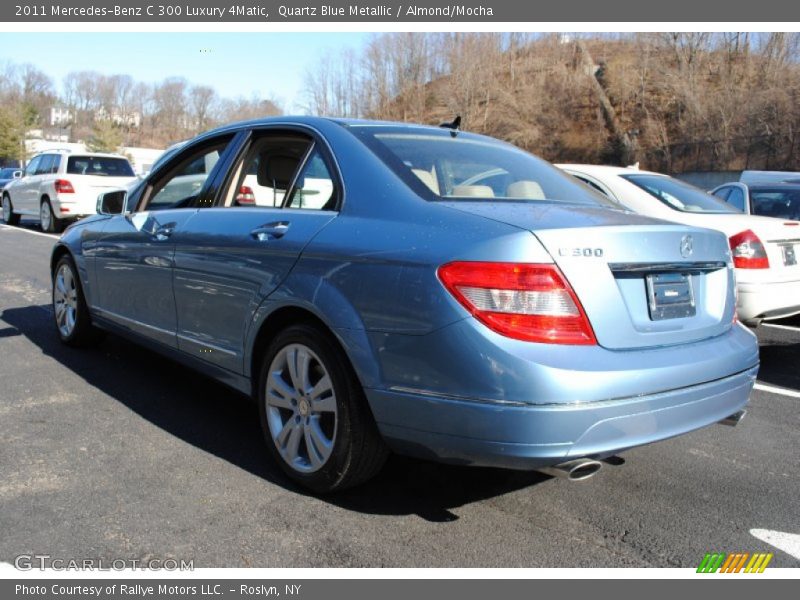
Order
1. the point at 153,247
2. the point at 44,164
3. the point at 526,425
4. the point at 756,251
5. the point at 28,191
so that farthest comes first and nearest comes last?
the point at 28,191 → the point at 44,164 → the point at 756,251 → the point at 153,247 → the point at 526,425

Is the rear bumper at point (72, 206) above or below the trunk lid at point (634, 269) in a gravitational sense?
above

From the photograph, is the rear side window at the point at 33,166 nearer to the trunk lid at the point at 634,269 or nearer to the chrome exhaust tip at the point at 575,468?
the trunk lid at the point at 634,269

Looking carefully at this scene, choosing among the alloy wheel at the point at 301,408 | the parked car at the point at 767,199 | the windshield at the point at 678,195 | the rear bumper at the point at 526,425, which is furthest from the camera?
the parked car at the point at 767,199

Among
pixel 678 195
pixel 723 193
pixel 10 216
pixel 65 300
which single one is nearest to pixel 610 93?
pixel 10 216

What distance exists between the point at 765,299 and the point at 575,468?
3663 millimetres

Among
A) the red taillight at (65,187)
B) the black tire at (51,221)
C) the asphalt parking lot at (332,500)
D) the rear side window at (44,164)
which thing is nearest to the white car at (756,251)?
the asphalt parking lot at (332,500)

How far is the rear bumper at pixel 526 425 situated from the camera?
2.46 meters

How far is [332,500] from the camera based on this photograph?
311cm

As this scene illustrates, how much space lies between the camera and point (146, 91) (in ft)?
327

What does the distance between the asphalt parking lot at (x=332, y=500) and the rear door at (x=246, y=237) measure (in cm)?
57

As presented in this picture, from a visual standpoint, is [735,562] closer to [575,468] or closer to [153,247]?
[575,468]

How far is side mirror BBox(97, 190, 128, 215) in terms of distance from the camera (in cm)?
487

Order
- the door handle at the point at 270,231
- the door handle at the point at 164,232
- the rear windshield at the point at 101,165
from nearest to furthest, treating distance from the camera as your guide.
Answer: the door handle at the point at 270,231 < the door handle at the point at 164,232 < the rear windshield at the point at 101,165

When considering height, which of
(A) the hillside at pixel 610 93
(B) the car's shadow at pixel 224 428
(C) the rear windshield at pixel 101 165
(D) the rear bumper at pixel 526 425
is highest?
(A) the hillside at pixel 610 93
